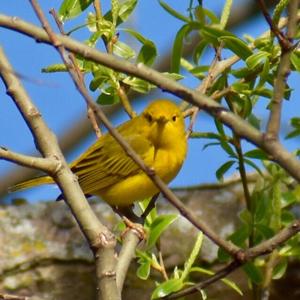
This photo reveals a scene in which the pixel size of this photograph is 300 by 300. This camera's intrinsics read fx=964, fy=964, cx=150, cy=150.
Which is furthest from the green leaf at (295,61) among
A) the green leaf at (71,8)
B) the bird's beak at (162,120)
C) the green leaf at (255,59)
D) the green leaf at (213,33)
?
the bird's beak at (162,120)

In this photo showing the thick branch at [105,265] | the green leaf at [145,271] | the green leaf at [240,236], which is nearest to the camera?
the thick branch at [105,265]

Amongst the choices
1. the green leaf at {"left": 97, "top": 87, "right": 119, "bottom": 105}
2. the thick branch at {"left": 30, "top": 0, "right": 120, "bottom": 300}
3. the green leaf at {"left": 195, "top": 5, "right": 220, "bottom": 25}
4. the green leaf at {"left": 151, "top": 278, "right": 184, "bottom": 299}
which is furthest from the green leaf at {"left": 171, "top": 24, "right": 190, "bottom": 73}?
the thick branch at {"left": 30, "top": 0, "right": 120, "bottom": 300}

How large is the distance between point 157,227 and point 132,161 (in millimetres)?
1198

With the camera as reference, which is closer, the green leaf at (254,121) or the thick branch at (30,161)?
the thick branch at (30,161)

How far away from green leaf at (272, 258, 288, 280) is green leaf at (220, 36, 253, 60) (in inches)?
38.5

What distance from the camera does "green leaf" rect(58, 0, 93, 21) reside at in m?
3.64

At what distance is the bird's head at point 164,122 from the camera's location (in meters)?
4.54

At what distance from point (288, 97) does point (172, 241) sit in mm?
1693

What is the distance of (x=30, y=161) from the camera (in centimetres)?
270

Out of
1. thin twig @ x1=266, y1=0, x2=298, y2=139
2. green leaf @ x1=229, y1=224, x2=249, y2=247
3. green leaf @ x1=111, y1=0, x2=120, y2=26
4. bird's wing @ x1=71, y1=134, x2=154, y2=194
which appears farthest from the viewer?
bird's wing @ x1=71, y1=134, x2=154, y2=194

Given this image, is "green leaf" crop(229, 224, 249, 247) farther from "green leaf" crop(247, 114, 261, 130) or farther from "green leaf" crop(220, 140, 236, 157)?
"green leaf" crop(247, 114, 261, 130)

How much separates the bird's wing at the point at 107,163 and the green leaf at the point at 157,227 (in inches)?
43.5

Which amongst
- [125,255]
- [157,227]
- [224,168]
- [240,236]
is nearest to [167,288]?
[125,255]

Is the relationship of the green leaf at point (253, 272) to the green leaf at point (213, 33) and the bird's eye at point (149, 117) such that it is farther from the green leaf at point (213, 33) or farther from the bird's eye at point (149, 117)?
the bird's eye at point (149, 117)
